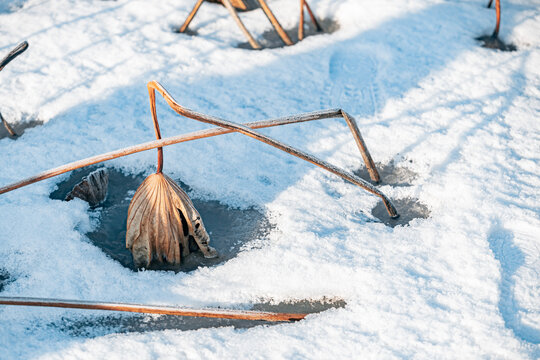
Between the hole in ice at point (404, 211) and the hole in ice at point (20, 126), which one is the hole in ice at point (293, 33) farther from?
the hole in ice at point (404, 211)

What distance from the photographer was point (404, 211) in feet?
8.75

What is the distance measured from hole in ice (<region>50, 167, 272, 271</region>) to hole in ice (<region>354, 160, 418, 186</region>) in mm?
713

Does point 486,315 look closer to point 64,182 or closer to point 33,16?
point 64,182

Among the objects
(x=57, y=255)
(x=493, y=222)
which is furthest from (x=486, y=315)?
(x=57, y=255)

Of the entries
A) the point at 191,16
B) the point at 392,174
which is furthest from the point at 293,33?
the point at 392,174

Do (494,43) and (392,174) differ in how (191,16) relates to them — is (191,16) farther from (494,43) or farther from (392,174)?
(494,43)

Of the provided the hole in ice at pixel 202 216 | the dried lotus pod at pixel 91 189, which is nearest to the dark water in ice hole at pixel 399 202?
the hole in ice at pixel 202 216

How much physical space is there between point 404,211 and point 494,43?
220 cm

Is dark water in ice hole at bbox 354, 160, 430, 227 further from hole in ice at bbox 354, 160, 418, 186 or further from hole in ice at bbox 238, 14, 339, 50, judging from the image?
hole in ice at bbox 238, 14, 339, 50

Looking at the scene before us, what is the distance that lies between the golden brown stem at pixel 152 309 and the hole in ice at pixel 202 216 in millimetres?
378

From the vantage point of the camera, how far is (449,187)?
2.75 meters

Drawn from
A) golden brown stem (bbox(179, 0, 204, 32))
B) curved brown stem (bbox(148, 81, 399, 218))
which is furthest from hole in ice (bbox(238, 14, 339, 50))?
curved brown stem (bbox(148, 81, 399, 218))

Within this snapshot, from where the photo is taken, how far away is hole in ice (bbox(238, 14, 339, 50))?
4.08 meters

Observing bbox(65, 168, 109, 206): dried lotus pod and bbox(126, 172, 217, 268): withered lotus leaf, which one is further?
bbox(65, 168, 109, 206): dried lotus pod
